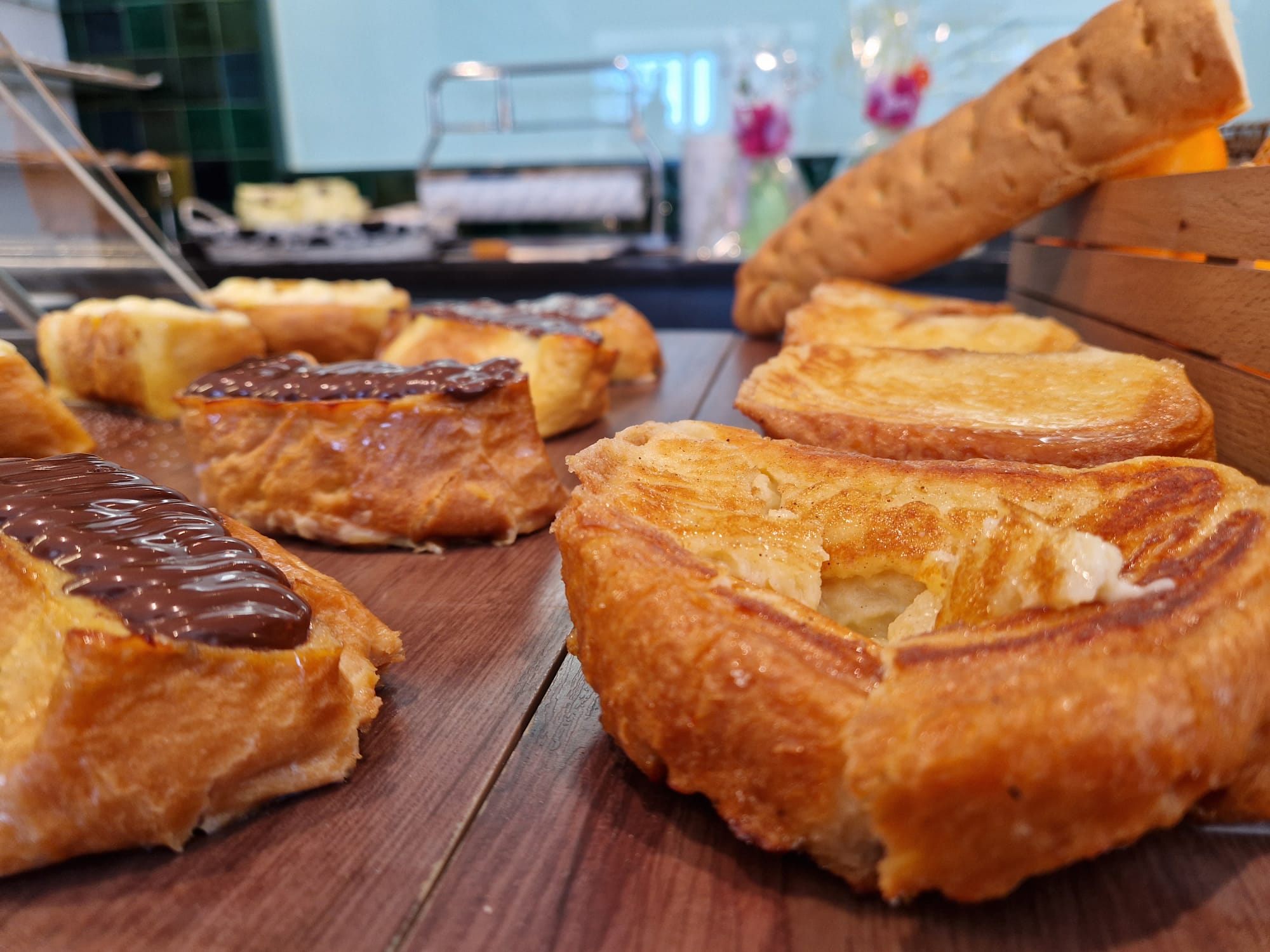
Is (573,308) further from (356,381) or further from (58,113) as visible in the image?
(58,113)

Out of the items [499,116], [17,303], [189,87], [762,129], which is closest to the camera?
[17,303]

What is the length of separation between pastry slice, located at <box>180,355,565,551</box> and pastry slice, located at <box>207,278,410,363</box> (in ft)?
3.64

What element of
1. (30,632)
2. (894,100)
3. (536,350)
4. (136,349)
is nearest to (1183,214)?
(536,350)

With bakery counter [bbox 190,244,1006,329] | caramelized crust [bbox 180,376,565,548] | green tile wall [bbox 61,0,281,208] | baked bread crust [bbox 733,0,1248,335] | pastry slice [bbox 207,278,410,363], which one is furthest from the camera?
green tile wall [bbox 61,0,281,208]

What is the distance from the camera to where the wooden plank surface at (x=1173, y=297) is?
1418 millimetres

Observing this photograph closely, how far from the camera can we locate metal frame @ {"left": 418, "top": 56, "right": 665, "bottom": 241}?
6121 millimetres

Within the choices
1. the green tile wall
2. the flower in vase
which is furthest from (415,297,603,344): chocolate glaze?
the green tile wall

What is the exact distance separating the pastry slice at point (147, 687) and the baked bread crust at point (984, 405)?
89 cm

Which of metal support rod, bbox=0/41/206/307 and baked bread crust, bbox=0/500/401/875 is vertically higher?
metal support rod, bbox=0/41/206/307

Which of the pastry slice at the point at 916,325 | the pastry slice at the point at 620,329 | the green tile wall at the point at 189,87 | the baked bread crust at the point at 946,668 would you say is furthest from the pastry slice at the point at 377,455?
the green tile wall at the point at 189,87

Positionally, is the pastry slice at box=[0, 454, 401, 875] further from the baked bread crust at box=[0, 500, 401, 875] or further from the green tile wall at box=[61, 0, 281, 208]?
the green tile wall at box=[61, 0, 281, 208]

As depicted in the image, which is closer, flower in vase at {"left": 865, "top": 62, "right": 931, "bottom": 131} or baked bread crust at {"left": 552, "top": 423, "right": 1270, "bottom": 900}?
baked bread crust at {"left": 552, "top": 423, "right": 1270, "bottom": 900}

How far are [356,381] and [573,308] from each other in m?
1.20

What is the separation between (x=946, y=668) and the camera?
748mm
